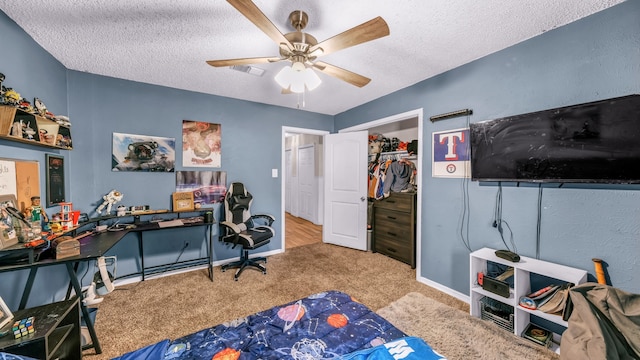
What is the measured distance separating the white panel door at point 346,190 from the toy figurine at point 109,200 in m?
2.97

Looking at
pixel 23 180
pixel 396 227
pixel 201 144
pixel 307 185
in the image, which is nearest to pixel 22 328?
pixel 23 180

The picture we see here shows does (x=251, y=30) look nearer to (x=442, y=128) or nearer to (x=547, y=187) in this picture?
(x=442, y=128)

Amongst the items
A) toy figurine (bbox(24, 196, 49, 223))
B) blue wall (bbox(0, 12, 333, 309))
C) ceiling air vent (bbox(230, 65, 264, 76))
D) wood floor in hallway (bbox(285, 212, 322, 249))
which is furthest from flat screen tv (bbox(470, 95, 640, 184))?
toy figurine (bbox(24, 196, 49, 223))

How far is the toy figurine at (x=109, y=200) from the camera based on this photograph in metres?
2.59

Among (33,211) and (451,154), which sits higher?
(451,154)

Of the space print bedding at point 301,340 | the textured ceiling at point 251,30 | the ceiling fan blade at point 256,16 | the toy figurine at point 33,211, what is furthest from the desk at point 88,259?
the ceiling fan blade at point 256,16

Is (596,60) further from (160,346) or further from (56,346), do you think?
(56,346)

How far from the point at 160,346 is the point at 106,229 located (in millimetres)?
2099

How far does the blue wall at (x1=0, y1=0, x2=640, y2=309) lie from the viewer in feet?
5.27

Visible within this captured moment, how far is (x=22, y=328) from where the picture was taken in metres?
1.17

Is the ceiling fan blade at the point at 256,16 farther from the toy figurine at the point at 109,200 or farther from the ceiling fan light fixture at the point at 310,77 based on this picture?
the toy figurine at the point at 109,200

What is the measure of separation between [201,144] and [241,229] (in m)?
1.31

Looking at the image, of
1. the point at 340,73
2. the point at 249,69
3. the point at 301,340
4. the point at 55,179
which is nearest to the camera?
the point at 301,340

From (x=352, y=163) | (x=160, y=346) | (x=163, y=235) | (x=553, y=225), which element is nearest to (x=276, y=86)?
(x=352, y=163)
